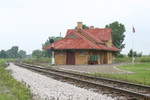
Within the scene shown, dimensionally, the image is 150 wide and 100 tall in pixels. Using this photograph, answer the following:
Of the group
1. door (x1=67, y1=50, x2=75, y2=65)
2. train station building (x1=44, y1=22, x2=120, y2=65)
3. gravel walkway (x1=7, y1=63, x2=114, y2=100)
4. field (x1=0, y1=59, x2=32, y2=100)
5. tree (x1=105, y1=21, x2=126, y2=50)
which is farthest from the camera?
tree (x1=105, y1=21, x2=126, y2=50)

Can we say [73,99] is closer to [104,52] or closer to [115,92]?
[115,92]

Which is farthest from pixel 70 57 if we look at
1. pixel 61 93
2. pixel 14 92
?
pixel 14 92

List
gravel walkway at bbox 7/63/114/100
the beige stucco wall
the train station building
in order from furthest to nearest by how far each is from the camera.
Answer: the beige stucco wall → the train station building → gravel walkway at bbox 7/63/114/100

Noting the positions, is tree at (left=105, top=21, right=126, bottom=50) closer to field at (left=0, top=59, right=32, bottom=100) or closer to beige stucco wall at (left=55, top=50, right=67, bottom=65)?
beige stucco wall at (left=55, top=50, right=67, bottom=65)

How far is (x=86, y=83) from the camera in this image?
1221cm

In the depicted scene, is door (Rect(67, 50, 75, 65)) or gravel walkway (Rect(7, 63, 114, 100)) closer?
gravel walkway (Rect(7, 63, 114, 100))

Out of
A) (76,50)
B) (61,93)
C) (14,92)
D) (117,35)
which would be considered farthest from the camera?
(117,35)

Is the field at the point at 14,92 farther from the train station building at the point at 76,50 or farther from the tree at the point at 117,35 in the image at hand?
the tree at the point at 117,35

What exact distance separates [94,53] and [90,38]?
3328 mm

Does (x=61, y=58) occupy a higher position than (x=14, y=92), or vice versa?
(x=61, y=58)

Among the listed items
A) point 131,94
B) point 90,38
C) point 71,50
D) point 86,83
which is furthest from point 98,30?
point 131,94

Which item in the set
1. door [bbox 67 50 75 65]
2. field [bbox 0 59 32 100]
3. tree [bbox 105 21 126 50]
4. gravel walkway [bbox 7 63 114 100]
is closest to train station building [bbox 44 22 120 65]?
door [bbox 67 50 75 65]

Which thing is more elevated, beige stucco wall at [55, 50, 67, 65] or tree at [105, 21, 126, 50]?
tree at [105, 21, 126, 50]

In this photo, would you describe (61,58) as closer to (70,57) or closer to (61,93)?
(70,57)
